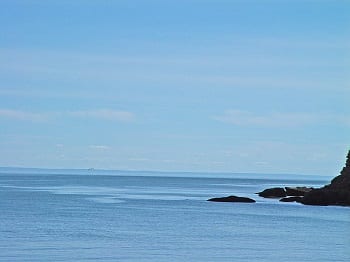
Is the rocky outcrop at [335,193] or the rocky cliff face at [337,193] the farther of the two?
the rocky outcrop at [335,193]

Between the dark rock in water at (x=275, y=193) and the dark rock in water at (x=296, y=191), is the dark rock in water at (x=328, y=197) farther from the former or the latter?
the dark rock in water at (x=275, y=193)

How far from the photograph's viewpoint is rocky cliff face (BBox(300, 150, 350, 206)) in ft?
379

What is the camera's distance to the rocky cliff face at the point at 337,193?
11538cm

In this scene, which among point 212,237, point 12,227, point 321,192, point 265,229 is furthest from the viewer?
point 321,192

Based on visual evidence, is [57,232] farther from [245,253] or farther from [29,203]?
[29,203]

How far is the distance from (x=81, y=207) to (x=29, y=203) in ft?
37.5

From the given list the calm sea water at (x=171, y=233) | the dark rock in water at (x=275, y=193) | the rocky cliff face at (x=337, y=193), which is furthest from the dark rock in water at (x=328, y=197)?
the dark rock in water at (x=275, y=193)

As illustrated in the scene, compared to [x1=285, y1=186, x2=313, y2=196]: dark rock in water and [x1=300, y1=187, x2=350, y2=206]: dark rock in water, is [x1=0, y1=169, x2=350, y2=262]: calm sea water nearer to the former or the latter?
[x1=300, y1=187, x2=350, y2=206]: dark rock in water

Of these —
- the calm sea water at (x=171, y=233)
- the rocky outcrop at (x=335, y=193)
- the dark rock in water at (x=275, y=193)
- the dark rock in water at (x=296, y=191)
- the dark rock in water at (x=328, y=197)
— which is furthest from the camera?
the dark rock in water at (x=275, y=193)

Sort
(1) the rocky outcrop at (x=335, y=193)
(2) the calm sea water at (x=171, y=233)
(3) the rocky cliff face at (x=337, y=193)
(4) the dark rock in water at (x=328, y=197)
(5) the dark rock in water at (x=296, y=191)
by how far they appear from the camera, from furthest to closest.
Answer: (5) the dark rock in water at (x=296, y=191)
(4) the dark rock in water at (x=328, y=197)
(1) the rocky outcrop at (x=335, y=193)
(3) the rocky cliff face at (x=337, y=193)
(2) the calm sea water at (x=171, y=233)

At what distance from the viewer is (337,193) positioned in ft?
386

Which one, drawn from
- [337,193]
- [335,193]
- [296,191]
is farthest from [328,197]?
[296,191]

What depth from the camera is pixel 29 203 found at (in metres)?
120

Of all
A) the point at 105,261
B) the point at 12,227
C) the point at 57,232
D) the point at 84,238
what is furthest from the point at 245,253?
the point at 12,227
